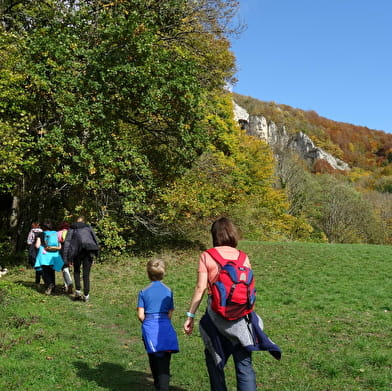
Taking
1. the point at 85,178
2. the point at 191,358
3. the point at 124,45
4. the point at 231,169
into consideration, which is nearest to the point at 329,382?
the point at 191,358

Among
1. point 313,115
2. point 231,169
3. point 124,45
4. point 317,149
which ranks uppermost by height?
point 313,115

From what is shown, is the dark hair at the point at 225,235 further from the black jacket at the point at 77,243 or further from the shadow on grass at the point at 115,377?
the black jacket at the point at 77,243

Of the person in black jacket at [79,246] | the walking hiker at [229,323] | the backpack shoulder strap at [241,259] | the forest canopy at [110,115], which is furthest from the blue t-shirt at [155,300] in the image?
the forest canopy at [110,115]

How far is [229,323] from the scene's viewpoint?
12.1 ft

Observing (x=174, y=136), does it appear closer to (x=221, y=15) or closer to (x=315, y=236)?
(x=221, y=15)

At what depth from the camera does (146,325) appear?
4379 mm

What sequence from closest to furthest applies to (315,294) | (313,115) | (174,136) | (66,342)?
(66,342)
(315,294)
(174,136)
(313,115)

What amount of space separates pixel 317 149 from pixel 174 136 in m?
91.5

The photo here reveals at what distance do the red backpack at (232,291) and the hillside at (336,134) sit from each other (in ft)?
327

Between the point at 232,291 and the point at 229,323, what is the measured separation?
33 cm

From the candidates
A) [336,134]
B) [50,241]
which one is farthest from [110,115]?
[336,134]

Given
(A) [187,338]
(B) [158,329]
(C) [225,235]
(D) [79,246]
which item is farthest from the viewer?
(D) [79,246]

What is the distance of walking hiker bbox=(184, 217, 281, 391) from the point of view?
3.63 metres

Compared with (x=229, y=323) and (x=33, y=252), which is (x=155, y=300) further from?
(x=33, y=252)
